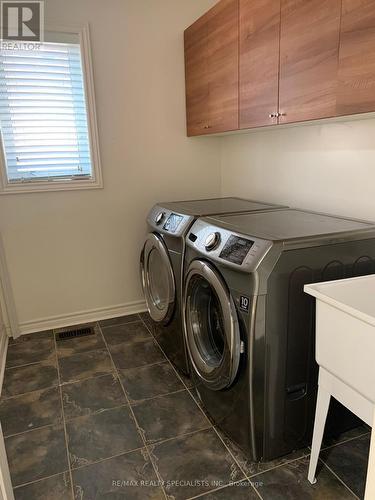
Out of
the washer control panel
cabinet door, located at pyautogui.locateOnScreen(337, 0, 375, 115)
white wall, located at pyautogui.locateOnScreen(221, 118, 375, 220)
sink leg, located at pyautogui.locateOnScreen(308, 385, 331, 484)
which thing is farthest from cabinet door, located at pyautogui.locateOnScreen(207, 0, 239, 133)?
sink leg, located at pyautogui.locateOnScreen(308, 385, 331, 484)

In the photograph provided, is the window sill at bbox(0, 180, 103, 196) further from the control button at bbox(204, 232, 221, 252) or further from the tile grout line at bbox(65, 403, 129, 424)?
the tile grout line at bbox(65, 403, 129, 424)

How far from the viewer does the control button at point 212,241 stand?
157cm

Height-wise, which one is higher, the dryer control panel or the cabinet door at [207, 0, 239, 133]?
the cabinet door at [207, 0, 239, 133]

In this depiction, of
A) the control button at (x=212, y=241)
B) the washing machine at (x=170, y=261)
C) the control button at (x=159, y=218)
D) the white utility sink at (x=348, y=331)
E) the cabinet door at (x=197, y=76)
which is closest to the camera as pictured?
the white utility sink at (x=348, y=331)

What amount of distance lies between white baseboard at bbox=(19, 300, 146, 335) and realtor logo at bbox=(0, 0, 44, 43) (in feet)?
6.34

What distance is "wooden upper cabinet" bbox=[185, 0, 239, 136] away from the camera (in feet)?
6.68

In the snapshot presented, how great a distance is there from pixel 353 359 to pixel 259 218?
86 cm

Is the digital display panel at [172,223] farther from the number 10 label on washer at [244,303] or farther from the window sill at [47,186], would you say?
the window sill at [47,186]

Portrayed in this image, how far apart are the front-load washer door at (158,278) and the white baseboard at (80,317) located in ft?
1.72

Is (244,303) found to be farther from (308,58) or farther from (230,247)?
(308,58)

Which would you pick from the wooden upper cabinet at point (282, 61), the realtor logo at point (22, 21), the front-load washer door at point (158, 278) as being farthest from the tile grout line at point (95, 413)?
the realtor logo at point (22, 21)

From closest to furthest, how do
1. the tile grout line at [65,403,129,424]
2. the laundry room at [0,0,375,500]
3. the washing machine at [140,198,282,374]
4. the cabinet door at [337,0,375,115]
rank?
the cabinet door at [337,0,375,115] → the laundry room at [0,0,375,500] → the tile grout line at [65,403,129,424] → the washing machine at [140,198,282,374]

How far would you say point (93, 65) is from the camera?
250 cm

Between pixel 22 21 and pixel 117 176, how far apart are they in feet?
3.70
